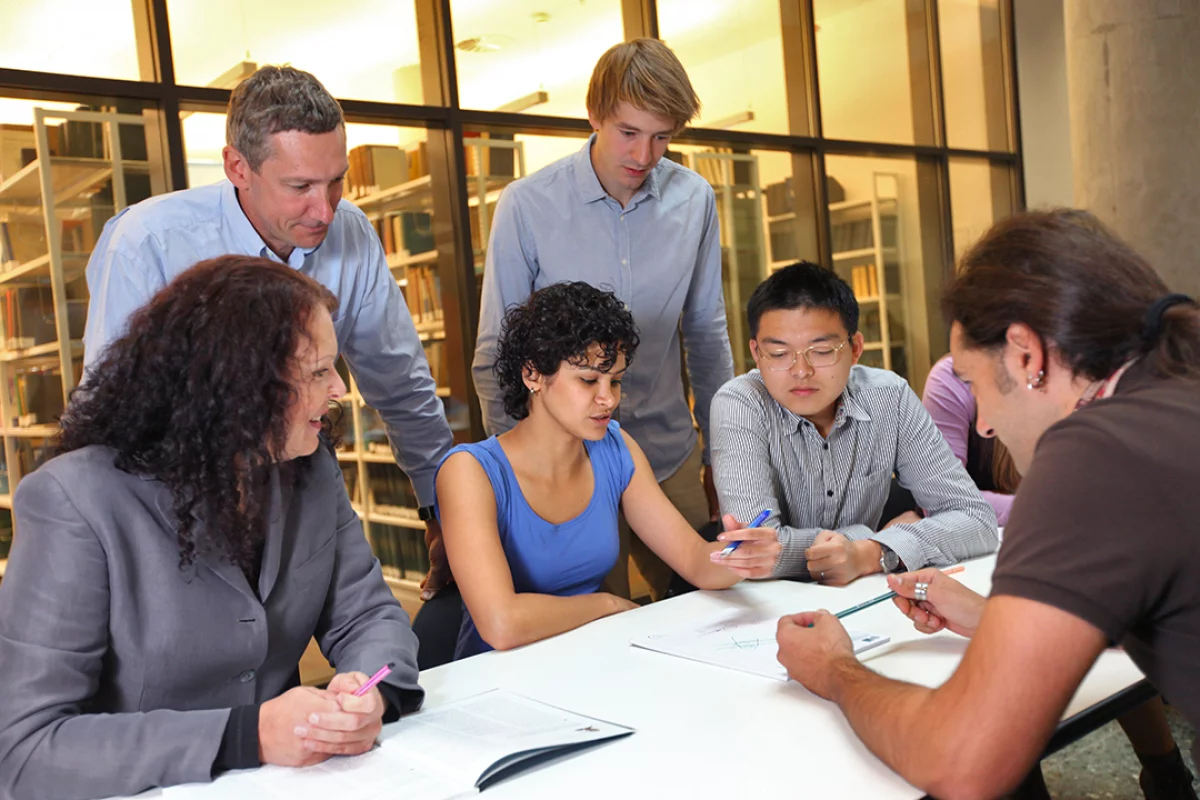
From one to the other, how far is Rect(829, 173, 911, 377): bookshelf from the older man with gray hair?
4.22 meters

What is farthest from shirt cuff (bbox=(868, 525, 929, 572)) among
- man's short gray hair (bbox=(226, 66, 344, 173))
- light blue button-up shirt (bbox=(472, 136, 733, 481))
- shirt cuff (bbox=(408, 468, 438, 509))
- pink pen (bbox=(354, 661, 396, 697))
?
man's short gray hair (bbox=(226, 66, 344, 173))

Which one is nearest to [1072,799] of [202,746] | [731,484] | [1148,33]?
[731,484]

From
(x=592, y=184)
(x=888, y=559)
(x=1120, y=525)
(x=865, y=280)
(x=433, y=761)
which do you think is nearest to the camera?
(x=1120, y=525)

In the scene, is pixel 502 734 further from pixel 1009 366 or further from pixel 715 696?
pixel 1009 366

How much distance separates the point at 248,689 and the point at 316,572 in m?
0.20

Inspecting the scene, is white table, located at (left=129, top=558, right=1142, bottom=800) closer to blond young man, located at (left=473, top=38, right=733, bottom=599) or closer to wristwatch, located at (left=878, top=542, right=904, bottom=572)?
wristwatch, located at (left=878, top=542, right=904, bottom=572)

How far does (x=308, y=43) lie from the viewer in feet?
13.0

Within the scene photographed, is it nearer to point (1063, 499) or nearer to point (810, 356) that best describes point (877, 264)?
point (810, 356)

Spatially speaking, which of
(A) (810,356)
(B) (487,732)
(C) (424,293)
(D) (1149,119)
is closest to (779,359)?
(A) (810,356)

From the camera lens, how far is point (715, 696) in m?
1.44

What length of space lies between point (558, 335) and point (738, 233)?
3517 millimetres

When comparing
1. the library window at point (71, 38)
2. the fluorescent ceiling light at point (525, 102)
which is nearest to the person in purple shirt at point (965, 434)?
the fluorescent ceiling light at point (525, 102)

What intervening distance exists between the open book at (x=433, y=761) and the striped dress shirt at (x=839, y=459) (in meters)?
1.13

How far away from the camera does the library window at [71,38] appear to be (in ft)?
10.9
